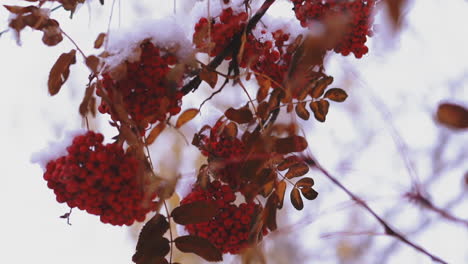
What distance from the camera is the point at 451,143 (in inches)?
92.5

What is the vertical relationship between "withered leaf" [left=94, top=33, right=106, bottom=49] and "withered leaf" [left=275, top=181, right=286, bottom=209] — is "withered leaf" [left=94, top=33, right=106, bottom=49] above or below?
above

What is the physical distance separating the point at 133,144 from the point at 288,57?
28 cm

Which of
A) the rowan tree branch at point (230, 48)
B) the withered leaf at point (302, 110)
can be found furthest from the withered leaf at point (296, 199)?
the rowan tree branch at point (230, 48)

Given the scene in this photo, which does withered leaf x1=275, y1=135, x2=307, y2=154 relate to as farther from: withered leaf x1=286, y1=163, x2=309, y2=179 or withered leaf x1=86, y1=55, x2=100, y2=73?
withered leaf x1=86, y1=55, x2=100, y2=73

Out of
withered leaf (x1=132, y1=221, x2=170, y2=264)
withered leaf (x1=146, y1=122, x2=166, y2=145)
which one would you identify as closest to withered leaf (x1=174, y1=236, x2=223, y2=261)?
withered leaf (x1=132, y1=221, x2=170, y2=264)

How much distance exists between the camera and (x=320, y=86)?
2.28 ft

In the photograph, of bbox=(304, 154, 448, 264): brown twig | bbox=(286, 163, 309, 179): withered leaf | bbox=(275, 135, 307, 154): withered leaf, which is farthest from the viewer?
bbox=(286, 163, 309, 179): withered leaf

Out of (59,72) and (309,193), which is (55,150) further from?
(309,193)

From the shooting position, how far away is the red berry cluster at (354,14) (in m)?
0.67

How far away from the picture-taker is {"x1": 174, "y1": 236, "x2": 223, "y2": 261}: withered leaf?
0.63m

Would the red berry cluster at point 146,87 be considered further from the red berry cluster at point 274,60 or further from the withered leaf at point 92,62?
the red berry cluster at point 274,60

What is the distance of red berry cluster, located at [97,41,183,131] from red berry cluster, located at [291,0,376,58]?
218 mm

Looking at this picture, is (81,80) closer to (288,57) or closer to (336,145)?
(336,145)

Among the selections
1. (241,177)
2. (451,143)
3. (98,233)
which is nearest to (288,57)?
(241,177)
